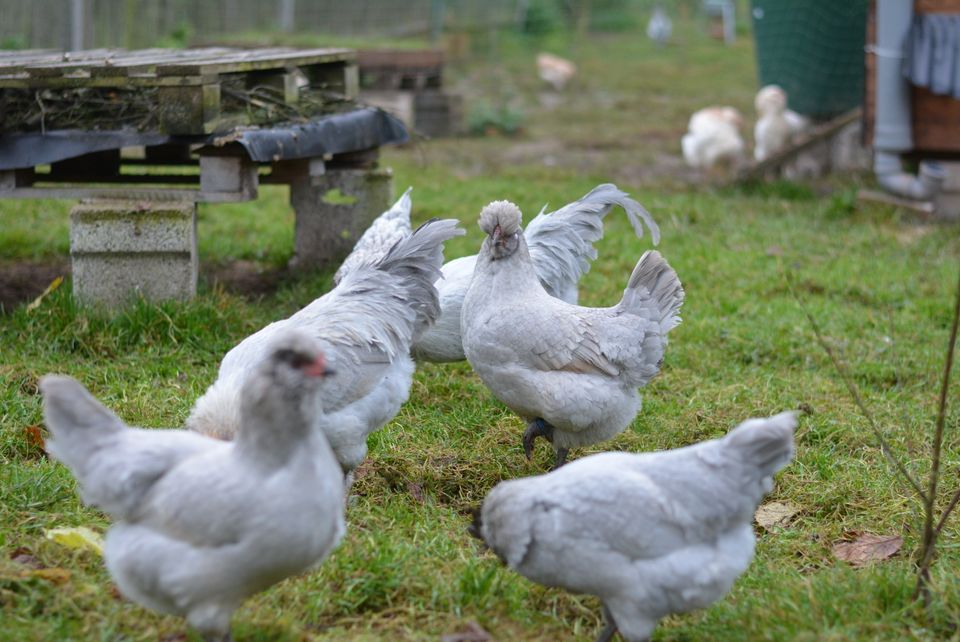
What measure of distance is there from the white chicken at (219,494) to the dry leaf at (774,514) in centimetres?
191

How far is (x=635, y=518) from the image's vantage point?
9.61 feet

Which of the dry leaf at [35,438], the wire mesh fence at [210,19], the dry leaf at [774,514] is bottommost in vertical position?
the dry leaf at [774,514]

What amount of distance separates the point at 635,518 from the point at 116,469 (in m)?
1.43

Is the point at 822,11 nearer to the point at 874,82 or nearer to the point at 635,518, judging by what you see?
the point at 874,82

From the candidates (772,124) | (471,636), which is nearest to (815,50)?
(772,124)

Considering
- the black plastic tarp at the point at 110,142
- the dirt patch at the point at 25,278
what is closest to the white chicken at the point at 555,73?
the dirt patch at the point at 25,278

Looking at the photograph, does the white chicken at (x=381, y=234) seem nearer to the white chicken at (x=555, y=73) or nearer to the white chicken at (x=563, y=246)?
the white chicken at (x=563, y=246)

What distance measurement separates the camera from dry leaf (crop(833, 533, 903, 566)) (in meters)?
3.74

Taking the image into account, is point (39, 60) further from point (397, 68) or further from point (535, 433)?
point (397, 68)

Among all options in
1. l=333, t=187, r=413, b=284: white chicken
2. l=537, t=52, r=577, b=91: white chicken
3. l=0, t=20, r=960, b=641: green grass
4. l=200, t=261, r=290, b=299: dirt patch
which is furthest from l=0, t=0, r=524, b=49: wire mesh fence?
l=333, t=187, r=413, b=284: white chicken

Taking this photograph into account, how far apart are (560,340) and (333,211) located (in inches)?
124

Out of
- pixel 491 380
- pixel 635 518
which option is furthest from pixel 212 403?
pixel 635 518

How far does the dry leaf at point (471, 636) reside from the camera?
3.07 m

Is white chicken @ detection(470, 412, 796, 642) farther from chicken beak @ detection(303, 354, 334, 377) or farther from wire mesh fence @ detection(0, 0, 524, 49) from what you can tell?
wire mesh fence @ detection(0, 0, 524, 49)
